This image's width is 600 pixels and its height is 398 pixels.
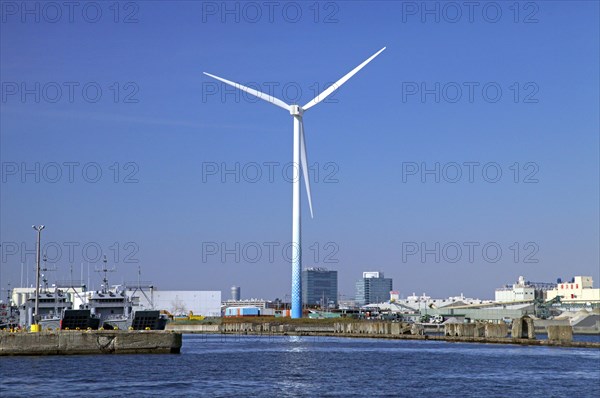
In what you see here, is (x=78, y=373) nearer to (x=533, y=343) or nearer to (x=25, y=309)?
(x=25, y=309)

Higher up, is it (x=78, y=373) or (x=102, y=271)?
(x=102, y=271)

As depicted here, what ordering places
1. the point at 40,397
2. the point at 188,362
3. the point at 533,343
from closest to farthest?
the point at 40,397 < the point at 188,362 < the point at 533,343

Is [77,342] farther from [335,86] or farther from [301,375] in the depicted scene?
[335,86]

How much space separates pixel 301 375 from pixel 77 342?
90.1 ft

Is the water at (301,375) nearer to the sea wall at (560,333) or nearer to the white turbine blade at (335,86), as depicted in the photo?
the sea wall at (560,333)

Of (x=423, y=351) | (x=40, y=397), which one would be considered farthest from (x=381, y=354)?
(x=40, y=397)

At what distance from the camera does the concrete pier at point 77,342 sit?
93250mm

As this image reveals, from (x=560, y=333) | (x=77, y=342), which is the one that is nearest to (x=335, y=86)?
(x=560, y=333)

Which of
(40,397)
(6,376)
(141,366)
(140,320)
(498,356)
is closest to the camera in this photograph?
(40,397)

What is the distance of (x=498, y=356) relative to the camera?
11288cm

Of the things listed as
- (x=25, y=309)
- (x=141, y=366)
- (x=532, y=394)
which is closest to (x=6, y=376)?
(x=141, y=366)

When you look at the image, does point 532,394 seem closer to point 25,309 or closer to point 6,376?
point 6,376

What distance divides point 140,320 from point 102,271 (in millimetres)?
10138

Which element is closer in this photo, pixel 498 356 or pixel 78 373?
pixel 78 373
